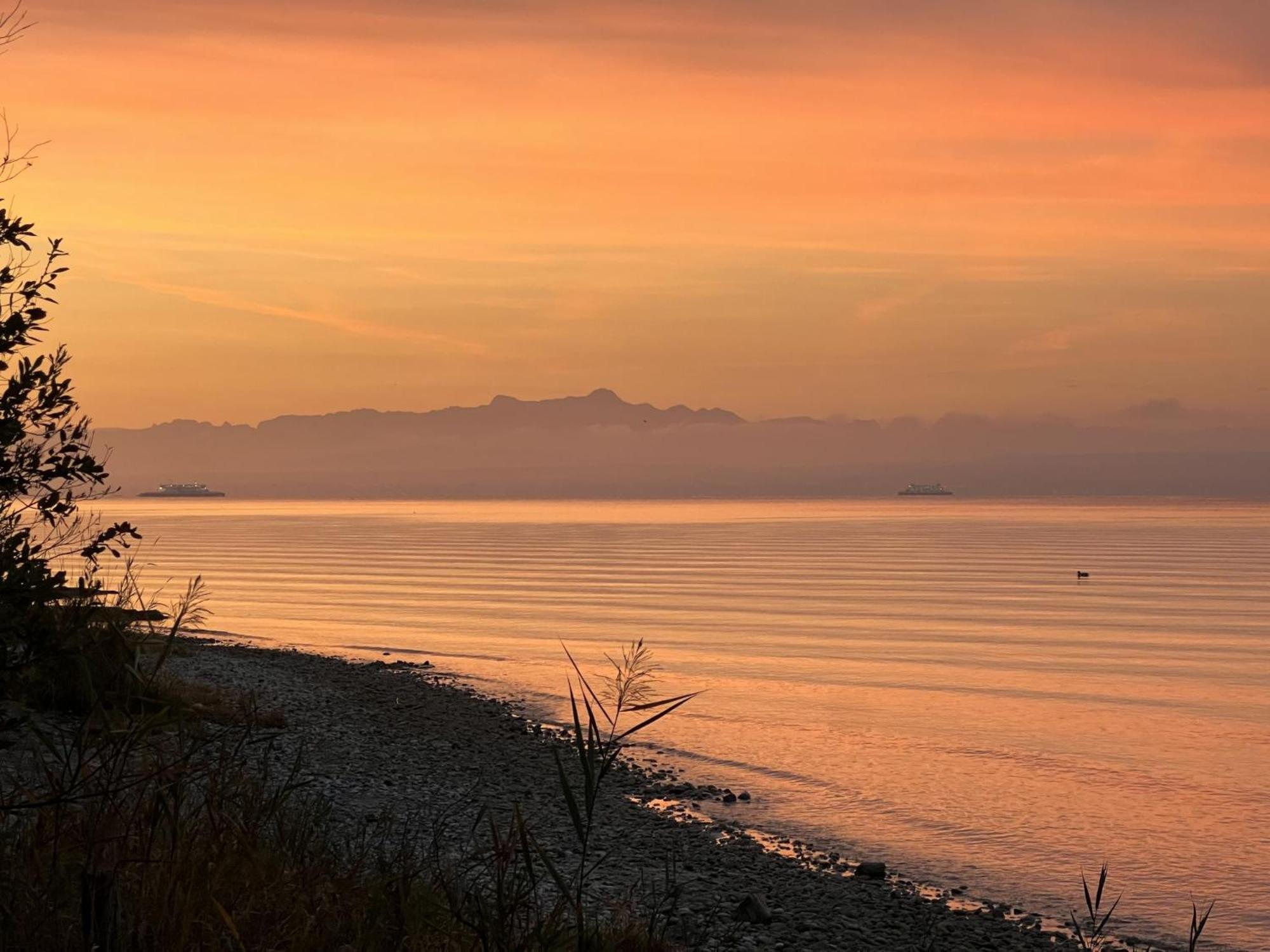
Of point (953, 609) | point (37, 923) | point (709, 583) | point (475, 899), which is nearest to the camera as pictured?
point (37, 923)

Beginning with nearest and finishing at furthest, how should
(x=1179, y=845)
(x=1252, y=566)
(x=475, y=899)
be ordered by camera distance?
(x=475, y=899) < (x=1179, y=845) < (x=1252, y=566)

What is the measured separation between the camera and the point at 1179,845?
18469 mm

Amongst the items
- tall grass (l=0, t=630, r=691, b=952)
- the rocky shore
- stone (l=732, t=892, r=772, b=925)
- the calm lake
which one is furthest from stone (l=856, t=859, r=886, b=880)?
tall grass (l=0, t=630, r=691, b=952)

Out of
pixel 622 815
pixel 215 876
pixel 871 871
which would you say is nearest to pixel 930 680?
pixel 622 815

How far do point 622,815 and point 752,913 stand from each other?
17.7 feet

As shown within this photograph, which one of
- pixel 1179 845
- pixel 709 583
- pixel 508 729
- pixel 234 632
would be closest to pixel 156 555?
pixel 709 583

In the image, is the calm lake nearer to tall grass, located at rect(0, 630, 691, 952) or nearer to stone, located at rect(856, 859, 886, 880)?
stone, located at rect(856, 859, 886, 880)

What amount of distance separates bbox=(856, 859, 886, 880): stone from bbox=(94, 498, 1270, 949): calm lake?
1.99 feet

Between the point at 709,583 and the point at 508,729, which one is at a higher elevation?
the point at 709,583

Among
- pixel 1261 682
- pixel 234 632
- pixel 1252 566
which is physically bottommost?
pixel 234 632

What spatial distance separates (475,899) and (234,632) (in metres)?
39.6

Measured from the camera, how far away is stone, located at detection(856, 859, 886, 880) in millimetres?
16109

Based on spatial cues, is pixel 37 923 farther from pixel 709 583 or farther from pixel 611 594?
pixel 709 583

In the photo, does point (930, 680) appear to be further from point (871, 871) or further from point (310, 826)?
point (310, 826)
